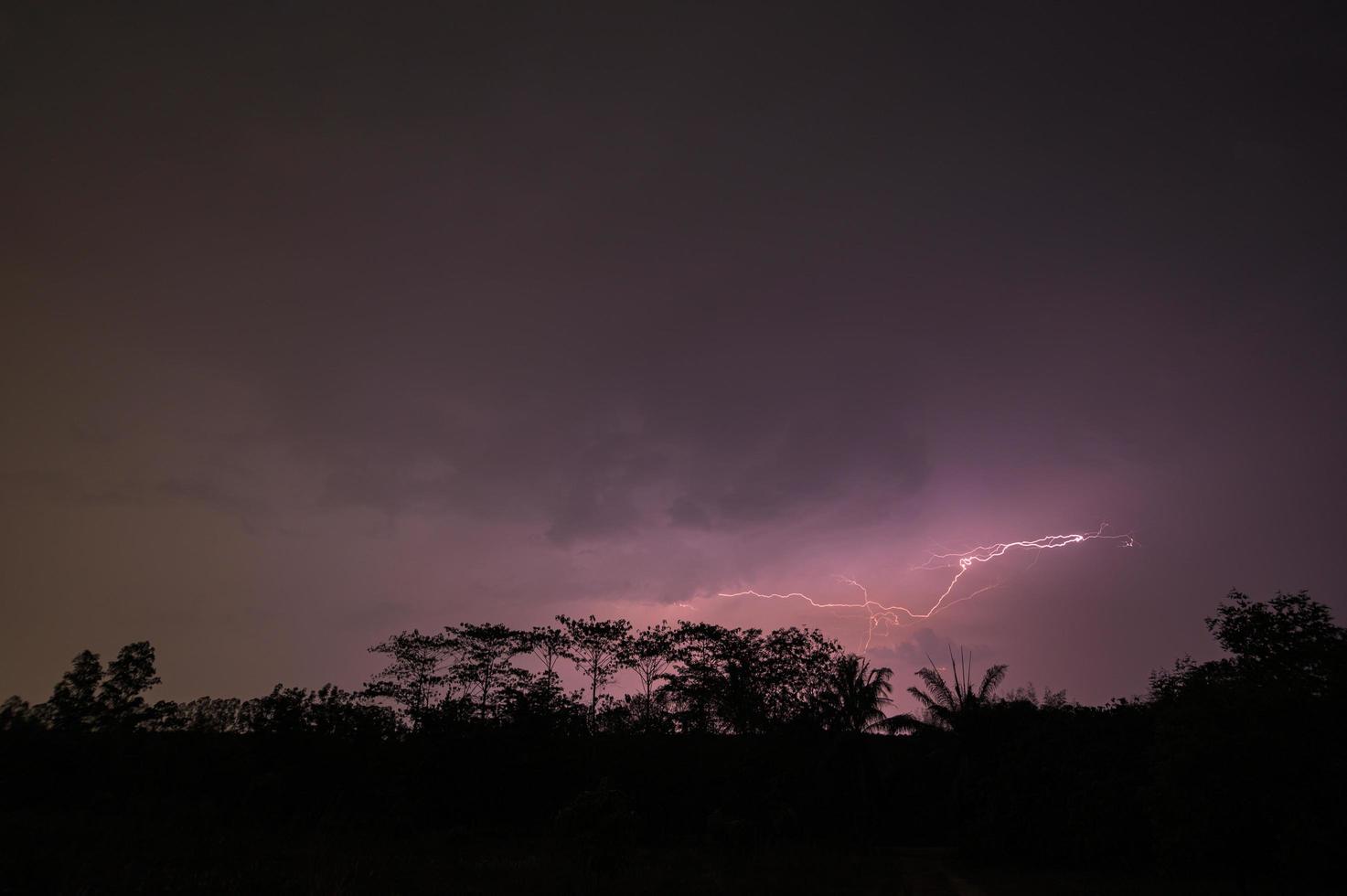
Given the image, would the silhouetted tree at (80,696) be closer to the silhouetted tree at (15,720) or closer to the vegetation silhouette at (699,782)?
the vegetation silhouette at (699,782)

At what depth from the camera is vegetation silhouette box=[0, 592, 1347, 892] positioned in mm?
14922

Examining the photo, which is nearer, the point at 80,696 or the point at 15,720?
the point at 15,720

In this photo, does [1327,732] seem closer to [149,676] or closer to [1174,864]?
[1174,864]

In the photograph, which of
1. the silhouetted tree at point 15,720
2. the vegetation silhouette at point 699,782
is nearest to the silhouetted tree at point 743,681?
the vegetation silhouette at point 699,782

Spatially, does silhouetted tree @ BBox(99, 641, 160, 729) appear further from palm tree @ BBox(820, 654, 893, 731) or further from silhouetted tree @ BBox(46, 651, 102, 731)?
palm tree @ BBox(820, 654, 893, 731)

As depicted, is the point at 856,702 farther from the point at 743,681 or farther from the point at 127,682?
the point at 127,682

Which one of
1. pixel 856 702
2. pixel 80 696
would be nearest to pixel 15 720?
pixel 80 696

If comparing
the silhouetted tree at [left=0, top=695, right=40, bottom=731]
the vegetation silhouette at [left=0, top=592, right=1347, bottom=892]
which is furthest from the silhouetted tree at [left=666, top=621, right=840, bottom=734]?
the silhouetted tree at [left=0, top=695, right=40, bottom=731]

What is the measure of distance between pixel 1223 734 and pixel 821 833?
24139 millimetres

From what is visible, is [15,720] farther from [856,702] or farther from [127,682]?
Answer: [856,702]

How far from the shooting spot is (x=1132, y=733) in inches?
1230

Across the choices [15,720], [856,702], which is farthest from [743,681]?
[15,720]

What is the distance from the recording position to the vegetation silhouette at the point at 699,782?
49.0ft

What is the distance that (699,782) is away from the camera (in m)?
35.9
